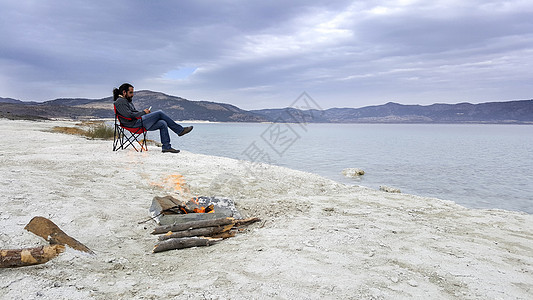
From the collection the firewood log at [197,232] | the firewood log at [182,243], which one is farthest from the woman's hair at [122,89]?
the firewood log at [182,243]

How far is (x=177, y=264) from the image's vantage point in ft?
9.61

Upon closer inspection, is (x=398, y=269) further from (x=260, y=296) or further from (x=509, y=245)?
(x=509, y=245)

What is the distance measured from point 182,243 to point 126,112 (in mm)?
6791

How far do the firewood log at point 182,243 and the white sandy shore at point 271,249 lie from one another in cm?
8

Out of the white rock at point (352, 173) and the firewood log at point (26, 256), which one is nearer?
the firewood log at point (26, 256)

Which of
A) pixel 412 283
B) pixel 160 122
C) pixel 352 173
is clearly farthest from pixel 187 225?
pixel 352 173

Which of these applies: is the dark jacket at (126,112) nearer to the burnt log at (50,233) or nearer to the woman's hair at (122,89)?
the woman's hair at (122,89)

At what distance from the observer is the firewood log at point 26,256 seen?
238 cm

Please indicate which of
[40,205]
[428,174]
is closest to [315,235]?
[40,205]

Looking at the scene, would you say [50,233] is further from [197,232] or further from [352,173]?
[352,173]

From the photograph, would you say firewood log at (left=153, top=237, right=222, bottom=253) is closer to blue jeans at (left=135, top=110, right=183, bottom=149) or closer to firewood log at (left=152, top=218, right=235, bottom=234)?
firewood log at (left=152, top=218, right=235, bottom=234)

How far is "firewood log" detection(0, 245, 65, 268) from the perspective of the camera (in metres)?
2.38

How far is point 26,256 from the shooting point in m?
2.45

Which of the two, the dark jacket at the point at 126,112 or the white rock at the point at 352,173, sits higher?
the dark jacket at the point at 126,112
